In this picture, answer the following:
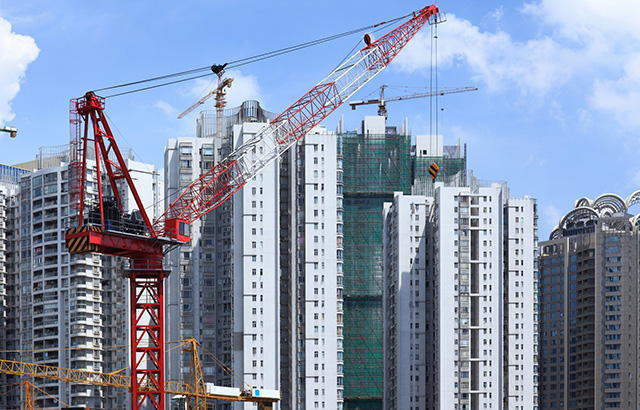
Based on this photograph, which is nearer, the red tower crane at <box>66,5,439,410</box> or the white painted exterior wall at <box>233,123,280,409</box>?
the red tower crane at <box>66,5,439,410</box>

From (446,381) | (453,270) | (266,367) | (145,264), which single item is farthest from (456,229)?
(145,264)

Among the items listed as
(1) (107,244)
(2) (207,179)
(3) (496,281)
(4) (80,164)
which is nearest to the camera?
(1) (107,244)

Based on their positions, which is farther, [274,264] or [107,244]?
[274,264]

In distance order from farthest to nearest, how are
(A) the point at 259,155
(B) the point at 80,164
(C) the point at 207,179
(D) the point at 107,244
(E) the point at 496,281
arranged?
(E) the point at 496,281 → (A) the point at 259,155 → (C) the point at 207,179 → (B) the point at 80,164 → (D) the point at 107,244

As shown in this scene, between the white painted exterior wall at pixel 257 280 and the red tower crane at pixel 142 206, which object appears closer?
the red tower crane at pixel 142 206

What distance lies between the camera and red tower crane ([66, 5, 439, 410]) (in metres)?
140

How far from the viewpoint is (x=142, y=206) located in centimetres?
14462

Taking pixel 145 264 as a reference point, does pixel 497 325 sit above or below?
below

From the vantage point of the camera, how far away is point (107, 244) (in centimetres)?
13912

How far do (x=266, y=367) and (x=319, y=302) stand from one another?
50.1 ft

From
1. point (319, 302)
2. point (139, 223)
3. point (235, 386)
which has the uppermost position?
point (139, 223)

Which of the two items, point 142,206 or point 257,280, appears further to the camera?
point 257,280

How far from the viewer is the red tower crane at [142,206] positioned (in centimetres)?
13950

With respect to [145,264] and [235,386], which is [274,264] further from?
[145,264]
